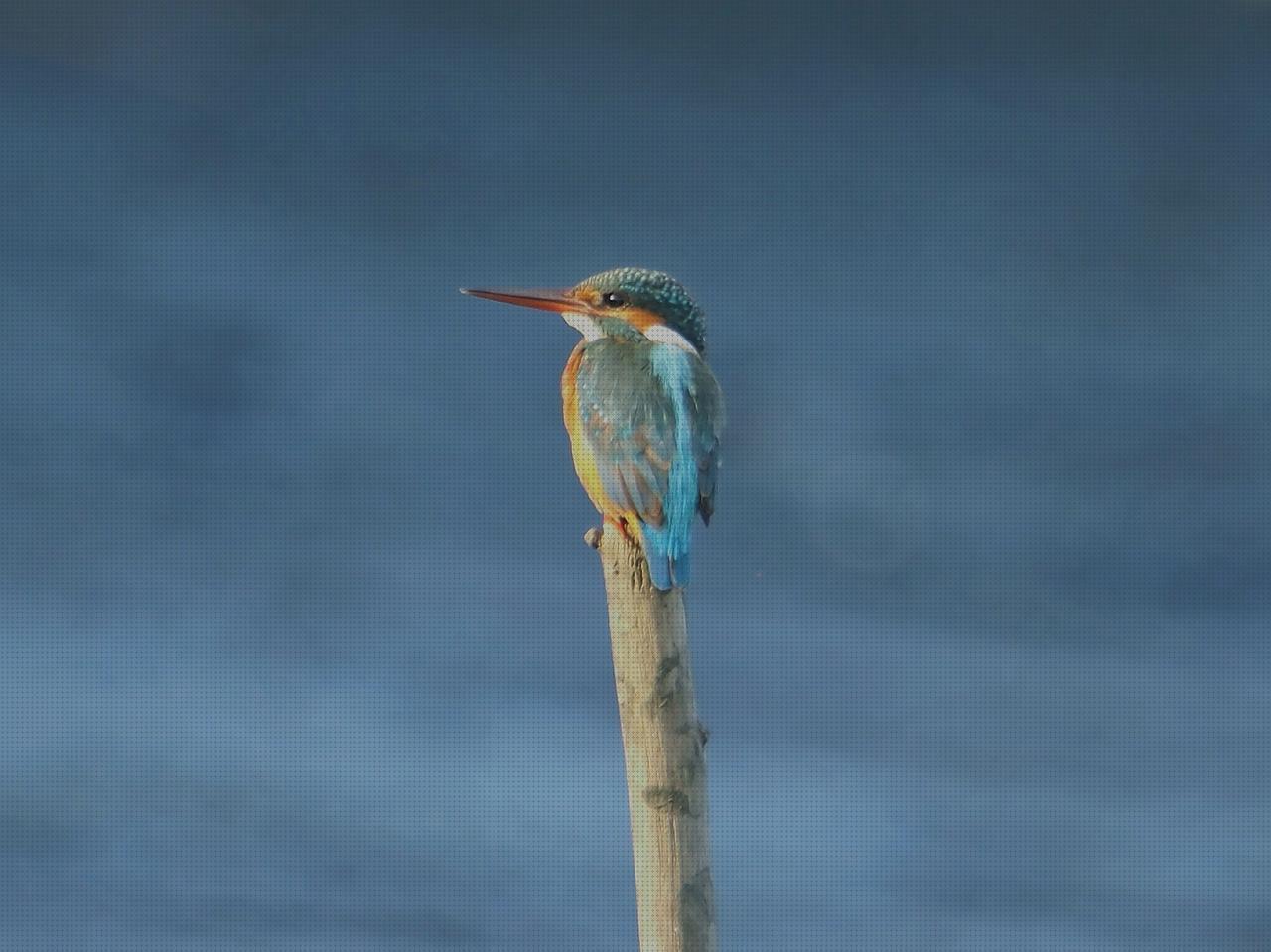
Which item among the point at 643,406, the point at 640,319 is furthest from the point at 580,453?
the point at 640,319

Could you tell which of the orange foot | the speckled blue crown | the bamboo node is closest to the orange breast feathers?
the orange foot

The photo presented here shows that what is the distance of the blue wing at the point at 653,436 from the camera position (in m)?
2.07

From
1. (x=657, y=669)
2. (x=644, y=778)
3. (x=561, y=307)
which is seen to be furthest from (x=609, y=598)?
(x=561, y=307)

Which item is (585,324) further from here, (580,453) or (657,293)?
(580,453)

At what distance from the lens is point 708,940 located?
2.01 metres

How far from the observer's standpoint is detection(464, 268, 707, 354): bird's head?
2.43m

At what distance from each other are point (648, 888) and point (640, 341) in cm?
92

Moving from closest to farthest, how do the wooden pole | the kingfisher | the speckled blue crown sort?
the wooden pole, the kingfisher, the speckled blue crown

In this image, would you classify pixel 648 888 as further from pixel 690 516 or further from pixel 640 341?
pixel 640 341

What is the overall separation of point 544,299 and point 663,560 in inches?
26.1

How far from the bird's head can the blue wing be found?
0.09 m

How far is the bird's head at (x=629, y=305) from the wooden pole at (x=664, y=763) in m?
0.57

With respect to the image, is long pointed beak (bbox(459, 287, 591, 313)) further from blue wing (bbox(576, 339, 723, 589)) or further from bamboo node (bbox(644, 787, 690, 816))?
bamboo node (bbox(644, 787, 690, 816))

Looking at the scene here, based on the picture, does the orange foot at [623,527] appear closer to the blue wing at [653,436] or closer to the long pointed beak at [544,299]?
the blue wing at [653,436]
